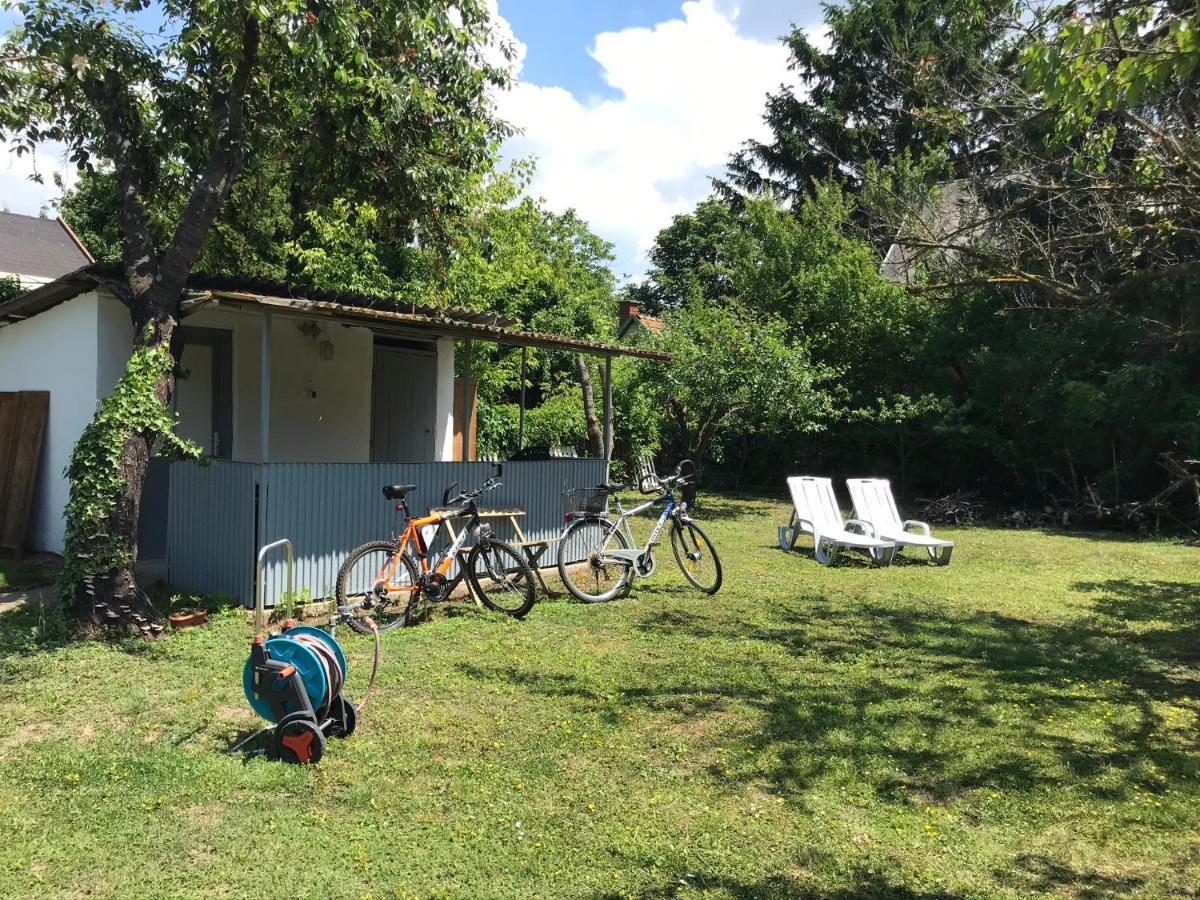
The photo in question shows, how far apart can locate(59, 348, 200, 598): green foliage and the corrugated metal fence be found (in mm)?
863

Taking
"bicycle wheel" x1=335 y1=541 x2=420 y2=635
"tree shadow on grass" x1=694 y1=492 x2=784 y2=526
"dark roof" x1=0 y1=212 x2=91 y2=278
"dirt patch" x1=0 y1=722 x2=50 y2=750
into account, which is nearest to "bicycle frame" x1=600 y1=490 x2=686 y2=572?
"bicycle wheel" x1=335 y1=541 x2=420 y2=635

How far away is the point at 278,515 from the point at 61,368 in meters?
3.56

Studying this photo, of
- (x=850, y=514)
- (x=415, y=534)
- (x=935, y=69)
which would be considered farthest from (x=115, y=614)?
(x=850, y=514)

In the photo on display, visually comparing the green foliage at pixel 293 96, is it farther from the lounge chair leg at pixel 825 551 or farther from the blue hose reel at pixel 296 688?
the lounge chair leg at pixel 825 551

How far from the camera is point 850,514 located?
14922 mm

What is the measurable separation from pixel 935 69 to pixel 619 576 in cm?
553

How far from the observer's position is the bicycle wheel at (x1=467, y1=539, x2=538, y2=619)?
659cm

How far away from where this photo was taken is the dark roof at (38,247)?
74.6 ft

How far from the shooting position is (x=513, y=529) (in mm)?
8031

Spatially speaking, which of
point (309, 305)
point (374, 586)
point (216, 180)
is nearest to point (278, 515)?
point (374, 586)

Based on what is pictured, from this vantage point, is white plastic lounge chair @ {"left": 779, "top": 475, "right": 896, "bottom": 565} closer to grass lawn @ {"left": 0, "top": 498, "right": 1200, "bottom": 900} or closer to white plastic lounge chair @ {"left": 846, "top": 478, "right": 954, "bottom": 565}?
white plastic lounge chair @ {"left": 846, "top": 478, "right": 954, "bottom": 565}

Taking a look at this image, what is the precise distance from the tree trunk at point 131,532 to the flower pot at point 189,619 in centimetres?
12

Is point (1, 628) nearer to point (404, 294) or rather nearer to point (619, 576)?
point (619, 576)

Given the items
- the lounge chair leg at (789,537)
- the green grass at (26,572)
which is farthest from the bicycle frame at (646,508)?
the green grass at (26,572)
